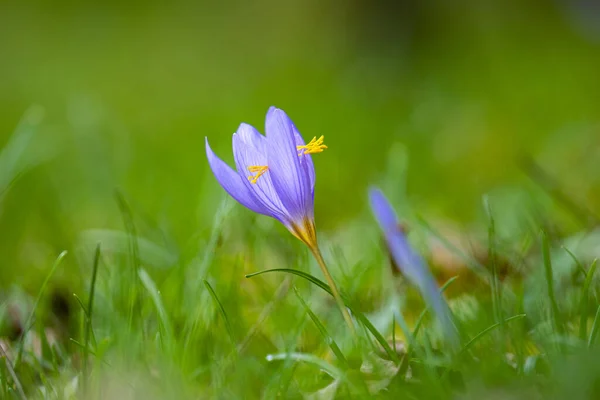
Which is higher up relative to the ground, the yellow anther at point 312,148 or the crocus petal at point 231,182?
the yellow anther at point 312,148

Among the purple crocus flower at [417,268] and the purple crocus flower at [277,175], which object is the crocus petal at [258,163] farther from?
the purple crocus flower at [417,268]

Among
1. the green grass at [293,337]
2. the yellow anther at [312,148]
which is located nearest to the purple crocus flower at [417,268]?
the green grass at [293,337]

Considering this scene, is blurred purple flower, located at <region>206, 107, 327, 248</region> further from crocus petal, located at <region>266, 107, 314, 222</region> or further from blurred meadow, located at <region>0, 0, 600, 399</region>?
blurred meadow, located at <region>0, 0, 600, 399</region>

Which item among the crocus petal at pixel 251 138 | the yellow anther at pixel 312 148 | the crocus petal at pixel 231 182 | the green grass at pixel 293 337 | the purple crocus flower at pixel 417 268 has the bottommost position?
the green grass at pixel 293 337

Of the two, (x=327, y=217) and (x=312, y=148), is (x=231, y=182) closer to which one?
(x=312, y=148)

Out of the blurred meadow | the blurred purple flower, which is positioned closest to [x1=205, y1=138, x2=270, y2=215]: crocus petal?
the blurred purple flower
